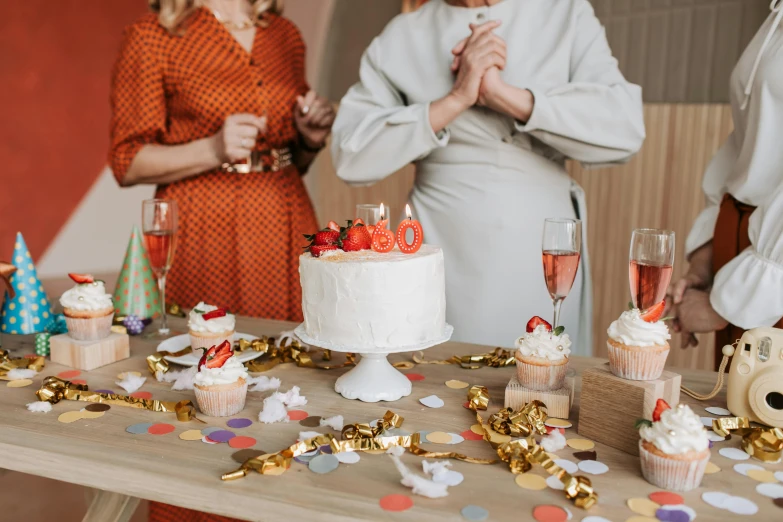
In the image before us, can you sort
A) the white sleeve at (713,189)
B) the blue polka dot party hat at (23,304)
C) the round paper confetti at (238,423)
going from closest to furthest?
the round paper confetti at (238,423), the blue polka dot party hat at (23,304), the white sleeve at (713,189)

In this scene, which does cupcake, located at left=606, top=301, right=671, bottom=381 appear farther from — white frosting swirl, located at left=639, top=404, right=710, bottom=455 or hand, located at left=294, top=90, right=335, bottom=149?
hand, located at left=294, top=90, right=335, bottom=149

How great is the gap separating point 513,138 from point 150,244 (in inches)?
36.0

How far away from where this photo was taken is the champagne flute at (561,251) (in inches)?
45.8

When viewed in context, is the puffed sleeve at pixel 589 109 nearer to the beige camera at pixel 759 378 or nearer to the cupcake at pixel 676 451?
the beige camera at pixel 759 378

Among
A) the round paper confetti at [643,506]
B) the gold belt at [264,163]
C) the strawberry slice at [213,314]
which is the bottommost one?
the round paper confetti at [643,506]

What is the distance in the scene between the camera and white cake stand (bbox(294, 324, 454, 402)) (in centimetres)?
118

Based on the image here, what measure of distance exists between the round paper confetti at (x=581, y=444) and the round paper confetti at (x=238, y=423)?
490 millimetres

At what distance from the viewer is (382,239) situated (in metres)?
1.19

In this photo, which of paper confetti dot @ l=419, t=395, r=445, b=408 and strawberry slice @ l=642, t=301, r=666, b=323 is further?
paper confetti dot @ l=419, t=395, r=445, b=408

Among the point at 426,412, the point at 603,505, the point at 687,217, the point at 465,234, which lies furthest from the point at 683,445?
the point at 687,217

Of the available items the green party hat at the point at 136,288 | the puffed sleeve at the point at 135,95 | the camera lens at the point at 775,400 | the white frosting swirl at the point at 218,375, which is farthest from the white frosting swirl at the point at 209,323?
the camera lens at the point at 775,400

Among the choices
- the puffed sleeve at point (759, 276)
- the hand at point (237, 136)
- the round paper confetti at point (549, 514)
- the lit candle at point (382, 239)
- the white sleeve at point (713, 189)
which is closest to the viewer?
the round paper confetti at point (549, 514)

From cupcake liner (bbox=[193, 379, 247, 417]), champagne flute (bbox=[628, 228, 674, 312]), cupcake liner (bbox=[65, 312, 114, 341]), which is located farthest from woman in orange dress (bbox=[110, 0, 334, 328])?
champagne flute (bbox=[628, 228, 674, 312])

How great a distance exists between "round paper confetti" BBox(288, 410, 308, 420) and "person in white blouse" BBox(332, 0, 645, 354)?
2.49ft
